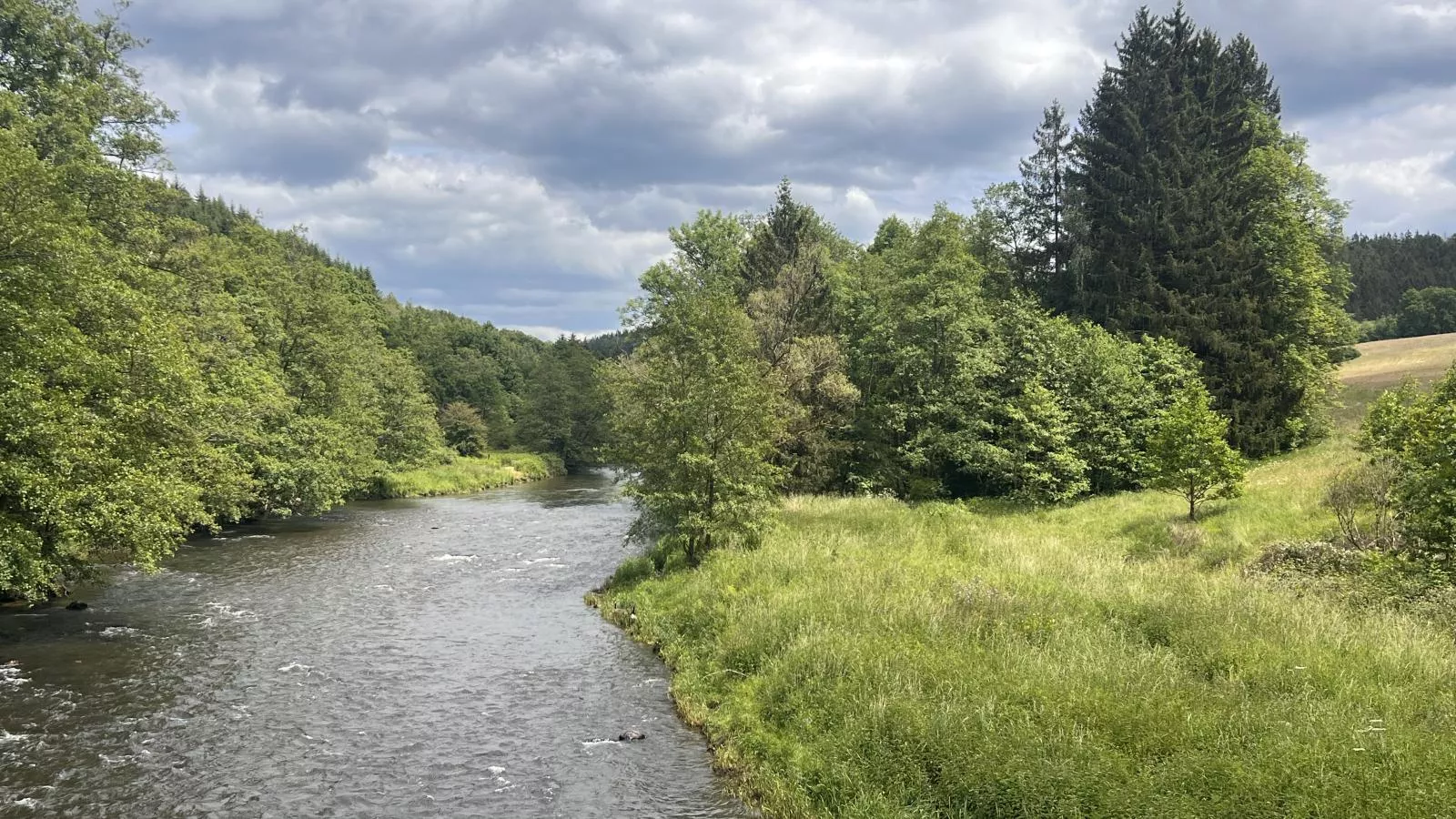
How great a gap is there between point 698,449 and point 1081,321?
29331 millimetres

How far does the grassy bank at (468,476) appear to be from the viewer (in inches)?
2391

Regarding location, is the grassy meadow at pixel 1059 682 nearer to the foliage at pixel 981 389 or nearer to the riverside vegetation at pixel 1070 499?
the riverside vegetation at pixel 1070 499

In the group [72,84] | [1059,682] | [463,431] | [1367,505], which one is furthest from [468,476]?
[1059,682]

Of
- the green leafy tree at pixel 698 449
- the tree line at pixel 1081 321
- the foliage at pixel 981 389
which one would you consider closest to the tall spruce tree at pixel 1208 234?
the tree line at pixel 1081 321

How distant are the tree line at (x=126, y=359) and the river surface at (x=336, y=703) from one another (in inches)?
103

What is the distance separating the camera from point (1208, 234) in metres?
43.7

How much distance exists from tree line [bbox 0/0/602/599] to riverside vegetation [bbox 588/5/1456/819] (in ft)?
33.0

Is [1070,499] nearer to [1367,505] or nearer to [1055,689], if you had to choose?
[1367,505]

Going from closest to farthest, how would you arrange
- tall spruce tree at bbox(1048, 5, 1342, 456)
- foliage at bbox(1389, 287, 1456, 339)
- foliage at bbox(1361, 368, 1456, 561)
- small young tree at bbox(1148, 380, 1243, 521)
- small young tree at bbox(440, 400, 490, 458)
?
foliage at bbox(1361, 368, 1456, 561), small young tree at bbox(1148, 380, 1243, 521), tall spruce tree at bbox(1048, 5, 1342, 456), small young tree at bbox(440, 400, 490, 458), foliage at bbox(1389, 287, 1456, 339)

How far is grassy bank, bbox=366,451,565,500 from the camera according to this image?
60722mm

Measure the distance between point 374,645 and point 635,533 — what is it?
9.77 meters

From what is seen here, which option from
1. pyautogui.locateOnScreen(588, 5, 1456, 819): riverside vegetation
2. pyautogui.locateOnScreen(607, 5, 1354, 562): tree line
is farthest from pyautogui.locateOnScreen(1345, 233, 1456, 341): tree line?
pyautogui.locateOnScreen(607, 5, 1354, 562): tree line

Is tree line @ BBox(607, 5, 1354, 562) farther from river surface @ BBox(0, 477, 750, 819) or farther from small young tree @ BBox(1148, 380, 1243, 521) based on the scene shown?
river surface @ BBox(0, 477, 750, 819)

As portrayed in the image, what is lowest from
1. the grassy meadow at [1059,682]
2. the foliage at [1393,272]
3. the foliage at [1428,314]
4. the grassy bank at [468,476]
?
the grassy bank at [468,476]
